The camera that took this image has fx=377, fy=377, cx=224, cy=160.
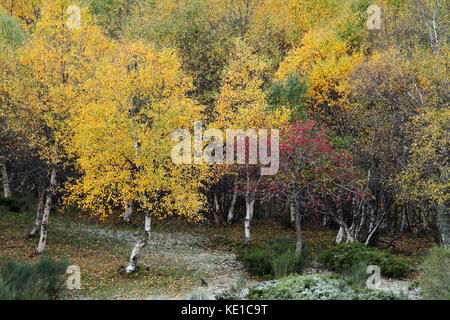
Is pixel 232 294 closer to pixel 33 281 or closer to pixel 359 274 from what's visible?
pixel 359 274

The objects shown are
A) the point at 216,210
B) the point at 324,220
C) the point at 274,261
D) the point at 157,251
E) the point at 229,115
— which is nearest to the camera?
the point at 274,261

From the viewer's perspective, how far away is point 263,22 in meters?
31.7

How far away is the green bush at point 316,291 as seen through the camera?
413 inches

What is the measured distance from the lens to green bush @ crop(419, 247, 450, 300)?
11391 mm

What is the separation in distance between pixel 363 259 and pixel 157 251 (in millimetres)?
11250

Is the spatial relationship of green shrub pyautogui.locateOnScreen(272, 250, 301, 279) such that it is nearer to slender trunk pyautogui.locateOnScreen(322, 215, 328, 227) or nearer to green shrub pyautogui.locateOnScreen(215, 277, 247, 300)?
green shrub pyautogui.locateOnScreen(215, 277, 247, 300)

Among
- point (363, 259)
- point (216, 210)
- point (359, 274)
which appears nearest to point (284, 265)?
point (359, 274)

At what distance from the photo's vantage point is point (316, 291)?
10.7m

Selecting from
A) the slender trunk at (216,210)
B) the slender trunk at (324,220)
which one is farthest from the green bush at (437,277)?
the slender trunk at (216,210)

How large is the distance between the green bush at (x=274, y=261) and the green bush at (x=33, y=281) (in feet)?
24.9

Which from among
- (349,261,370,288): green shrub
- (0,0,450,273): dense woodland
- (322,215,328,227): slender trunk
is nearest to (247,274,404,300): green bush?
(349,261,370,288): green shrub

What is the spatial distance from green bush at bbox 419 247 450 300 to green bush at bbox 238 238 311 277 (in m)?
4.72

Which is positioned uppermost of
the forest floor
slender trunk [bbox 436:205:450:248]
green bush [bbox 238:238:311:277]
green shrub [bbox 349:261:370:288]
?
slender trunk [bbox 436:205:450:248]
